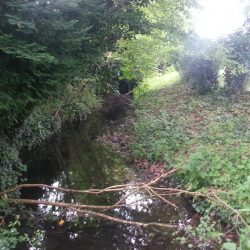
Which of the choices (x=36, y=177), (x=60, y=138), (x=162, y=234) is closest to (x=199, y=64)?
(x=60, y=138)

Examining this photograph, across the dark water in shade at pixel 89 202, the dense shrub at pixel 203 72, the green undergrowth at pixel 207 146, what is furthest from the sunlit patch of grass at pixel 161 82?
the dark water in shade at pixel 89 202

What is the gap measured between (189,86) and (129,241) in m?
13.4

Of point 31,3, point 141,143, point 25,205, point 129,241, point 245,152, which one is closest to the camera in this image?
point 31,3

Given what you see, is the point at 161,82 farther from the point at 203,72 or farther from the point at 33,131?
the point at 33,131

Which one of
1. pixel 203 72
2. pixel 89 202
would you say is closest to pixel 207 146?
pixel 89 202

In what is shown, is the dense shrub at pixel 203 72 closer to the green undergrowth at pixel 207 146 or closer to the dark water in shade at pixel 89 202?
the green undergrowth at pixel 207 146

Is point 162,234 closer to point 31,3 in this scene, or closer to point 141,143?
point 31,3

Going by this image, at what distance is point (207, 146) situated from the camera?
9.41 metres

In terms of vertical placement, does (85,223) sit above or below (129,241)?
above

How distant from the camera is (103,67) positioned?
12648 mm

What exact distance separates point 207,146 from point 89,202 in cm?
355

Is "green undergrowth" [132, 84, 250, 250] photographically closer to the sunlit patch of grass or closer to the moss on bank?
the moss on bank

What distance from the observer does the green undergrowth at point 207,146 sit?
6414 millimetres

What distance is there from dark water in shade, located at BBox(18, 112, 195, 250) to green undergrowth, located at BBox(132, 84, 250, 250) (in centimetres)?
72
